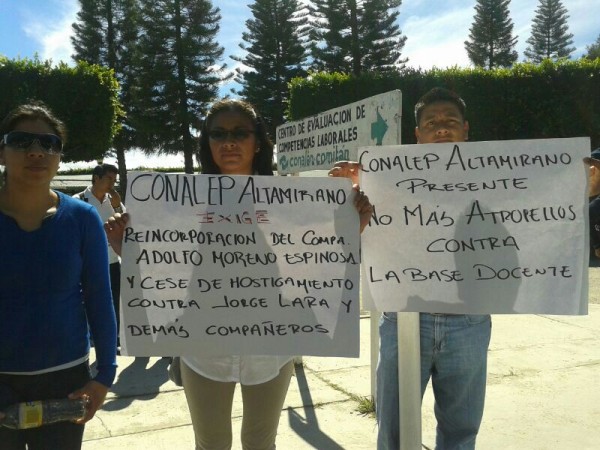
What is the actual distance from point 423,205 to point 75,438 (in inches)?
55.0

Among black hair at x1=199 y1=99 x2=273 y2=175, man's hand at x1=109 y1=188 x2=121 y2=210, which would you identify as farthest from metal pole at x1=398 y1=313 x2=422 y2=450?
man's hand at x1=109 y1=188 x2=121 y2=210

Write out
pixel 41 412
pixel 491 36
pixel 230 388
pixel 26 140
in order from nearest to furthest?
pixel 41 412 → pixel 26 140 → pixel 230 388 → pixel 491 36

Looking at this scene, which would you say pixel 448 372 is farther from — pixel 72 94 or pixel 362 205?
pixel 72 94

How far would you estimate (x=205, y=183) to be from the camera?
206cm

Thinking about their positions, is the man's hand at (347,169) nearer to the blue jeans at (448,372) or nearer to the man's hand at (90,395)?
the blue jeans at (448,372)

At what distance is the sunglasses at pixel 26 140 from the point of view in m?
1.93

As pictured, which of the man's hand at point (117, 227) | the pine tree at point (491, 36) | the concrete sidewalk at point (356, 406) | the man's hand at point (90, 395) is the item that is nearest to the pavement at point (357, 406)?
the concrete sidewalk at point (356, 406)

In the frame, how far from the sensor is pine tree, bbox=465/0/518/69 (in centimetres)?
3816

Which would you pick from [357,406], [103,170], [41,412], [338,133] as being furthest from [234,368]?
[103,170]

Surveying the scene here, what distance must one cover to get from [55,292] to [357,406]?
2.60 metres

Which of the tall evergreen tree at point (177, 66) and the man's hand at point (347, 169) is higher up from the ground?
the tall evergreen tree at point (177, 66)

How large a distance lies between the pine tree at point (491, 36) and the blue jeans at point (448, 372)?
39531 mm

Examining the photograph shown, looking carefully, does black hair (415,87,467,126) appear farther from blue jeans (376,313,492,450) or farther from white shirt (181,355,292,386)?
white shirt (181,355,292,386)

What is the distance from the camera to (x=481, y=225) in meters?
2.11
